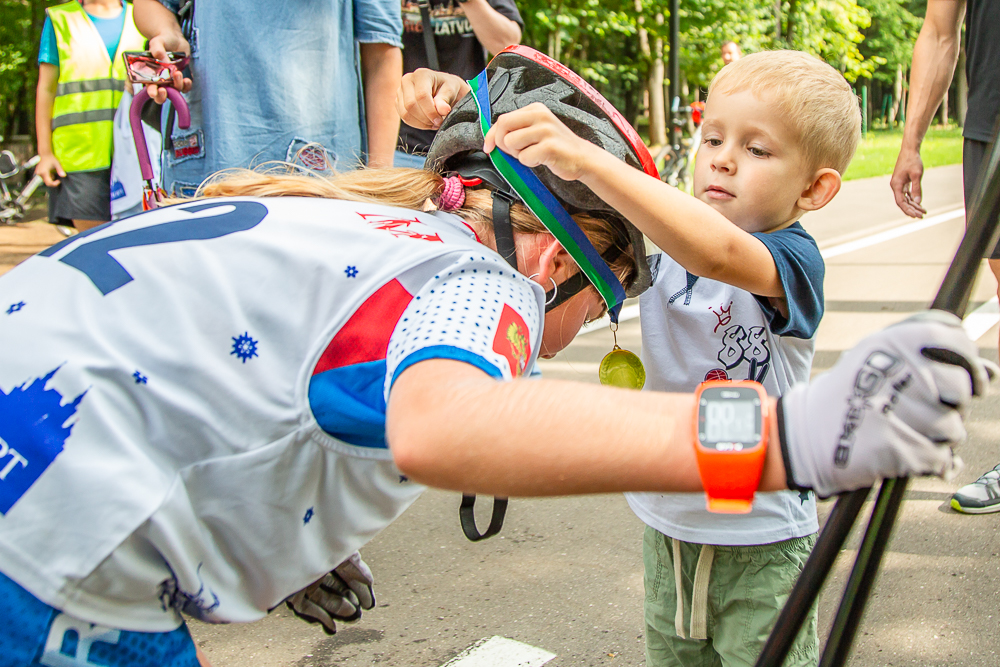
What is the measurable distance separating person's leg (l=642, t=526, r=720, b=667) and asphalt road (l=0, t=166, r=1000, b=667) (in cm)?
37

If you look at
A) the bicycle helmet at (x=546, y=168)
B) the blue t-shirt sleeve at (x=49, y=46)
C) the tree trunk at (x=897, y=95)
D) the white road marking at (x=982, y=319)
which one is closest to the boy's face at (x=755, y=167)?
the bicycle helmet at (x=546, y=168)

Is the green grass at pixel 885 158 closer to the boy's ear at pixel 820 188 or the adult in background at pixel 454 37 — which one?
the adult in background at pixel 454 37

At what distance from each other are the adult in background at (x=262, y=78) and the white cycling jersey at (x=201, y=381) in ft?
4.96

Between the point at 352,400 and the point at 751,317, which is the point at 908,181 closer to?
the point at 751,317

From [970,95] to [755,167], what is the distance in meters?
1.81

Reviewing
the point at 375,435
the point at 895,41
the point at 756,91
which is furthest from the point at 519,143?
the point at 895,41

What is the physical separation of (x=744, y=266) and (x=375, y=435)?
717 millimetres

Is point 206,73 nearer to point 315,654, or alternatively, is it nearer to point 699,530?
point 315,654

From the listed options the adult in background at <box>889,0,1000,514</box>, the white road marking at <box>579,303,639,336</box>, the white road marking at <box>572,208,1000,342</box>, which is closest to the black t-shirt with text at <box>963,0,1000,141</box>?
the adult in background at <box>889,0,1000,514</box>

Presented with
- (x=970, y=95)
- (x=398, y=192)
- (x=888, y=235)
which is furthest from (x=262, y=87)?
(x=888, y=235)

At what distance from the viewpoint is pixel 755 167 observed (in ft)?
5.64

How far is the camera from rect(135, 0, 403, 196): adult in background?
2.71 m

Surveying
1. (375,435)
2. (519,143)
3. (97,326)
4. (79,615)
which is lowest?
(79,615)

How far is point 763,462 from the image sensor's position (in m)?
0.91
